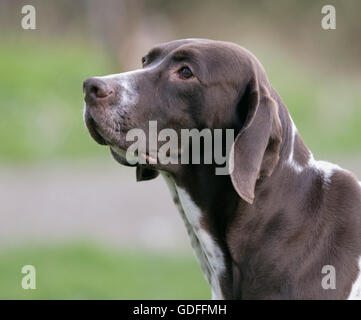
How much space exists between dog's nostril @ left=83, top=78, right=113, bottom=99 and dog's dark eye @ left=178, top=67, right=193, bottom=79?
1.23 ft

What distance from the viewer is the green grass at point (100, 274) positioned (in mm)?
7296

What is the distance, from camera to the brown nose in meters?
3.85

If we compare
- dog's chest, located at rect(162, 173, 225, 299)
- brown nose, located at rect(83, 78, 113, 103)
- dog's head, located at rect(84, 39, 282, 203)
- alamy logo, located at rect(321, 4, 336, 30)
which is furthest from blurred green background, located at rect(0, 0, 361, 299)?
brown nose, located at rect(83, 78, 113, 103)

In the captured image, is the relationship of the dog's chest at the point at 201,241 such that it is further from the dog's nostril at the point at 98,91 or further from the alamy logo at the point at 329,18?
the alamy logo at the point at 329,18

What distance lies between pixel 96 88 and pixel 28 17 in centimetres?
1032

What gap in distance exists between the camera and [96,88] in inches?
152

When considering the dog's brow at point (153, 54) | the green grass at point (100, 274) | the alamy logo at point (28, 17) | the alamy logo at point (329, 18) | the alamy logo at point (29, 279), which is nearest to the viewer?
the dog's brow at point (153, 54)

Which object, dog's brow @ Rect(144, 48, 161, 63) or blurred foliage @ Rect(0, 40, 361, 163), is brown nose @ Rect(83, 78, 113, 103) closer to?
dog's brow @ Rect(144, 48, 161, 63)

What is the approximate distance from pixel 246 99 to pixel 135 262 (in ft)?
14.6

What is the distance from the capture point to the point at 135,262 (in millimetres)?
8117

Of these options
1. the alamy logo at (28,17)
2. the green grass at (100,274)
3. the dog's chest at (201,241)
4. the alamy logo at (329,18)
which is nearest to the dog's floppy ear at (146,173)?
the dog's chest at (201,241)
